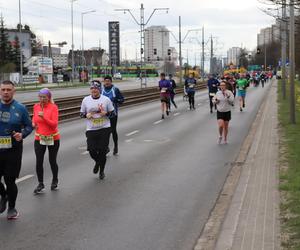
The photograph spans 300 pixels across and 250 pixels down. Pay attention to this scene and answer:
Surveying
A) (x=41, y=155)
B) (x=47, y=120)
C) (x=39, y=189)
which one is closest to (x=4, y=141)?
(x=47, y=120)

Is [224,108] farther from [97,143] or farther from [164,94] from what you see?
[164,94]

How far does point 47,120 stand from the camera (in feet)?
27.5

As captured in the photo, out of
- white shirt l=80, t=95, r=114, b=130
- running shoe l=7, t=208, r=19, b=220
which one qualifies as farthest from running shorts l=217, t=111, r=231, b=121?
running shoe l=7, t=208, r=19, b=220

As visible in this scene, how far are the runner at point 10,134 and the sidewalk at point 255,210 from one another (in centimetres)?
263

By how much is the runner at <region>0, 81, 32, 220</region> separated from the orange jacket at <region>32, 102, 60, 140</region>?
1428 millimetres

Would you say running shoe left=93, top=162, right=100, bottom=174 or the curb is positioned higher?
A: running shoe left=93, top=162, right=100, bottom=174

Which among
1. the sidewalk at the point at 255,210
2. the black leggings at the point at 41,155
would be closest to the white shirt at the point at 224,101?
the sidewalk at the point at 255,210

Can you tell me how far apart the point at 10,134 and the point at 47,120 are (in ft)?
5.24

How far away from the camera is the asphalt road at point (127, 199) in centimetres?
614

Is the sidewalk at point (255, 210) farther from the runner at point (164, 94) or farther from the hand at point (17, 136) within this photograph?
the runner at point (164, 94)

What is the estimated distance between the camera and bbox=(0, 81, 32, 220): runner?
679 centimetres

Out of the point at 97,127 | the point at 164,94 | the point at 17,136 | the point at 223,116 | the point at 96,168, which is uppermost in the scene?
the point at 164,94

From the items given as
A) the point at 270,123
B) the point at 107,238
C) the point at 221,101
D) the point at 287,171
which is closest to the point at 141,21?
the point at 270,123

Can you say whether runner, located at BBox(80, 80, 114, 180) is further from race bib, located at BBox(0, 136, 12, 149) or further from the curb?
race bib, located at BBox(0, 136, 12, 149)
